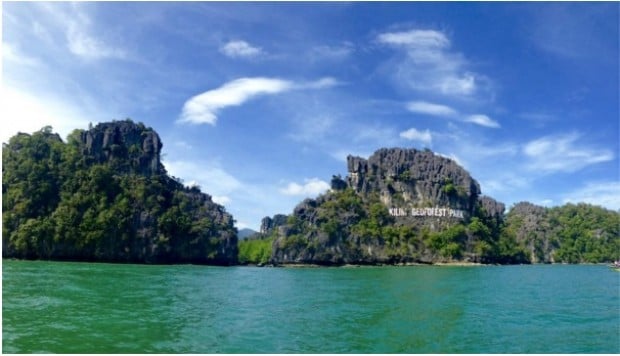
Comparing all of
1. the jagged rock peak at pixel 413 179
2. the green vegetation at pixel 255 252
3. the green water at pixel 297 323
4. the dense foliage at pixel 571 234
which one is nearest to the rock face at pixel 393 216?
the jagged rock peak at pixel 413 179

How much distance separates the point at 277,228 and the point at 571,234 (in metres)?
86.8

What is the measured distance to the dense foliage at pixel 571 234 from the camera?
133250mm

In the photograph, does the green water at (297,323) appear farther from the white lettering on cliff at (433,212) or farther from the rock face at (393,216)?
the white lettering on cliff at (433,212)

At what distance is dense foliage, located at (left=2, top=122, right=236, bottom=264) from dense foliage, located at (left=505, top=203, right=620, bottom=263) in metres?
89.2

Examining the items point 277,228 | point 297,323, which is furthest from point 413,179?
point 297,323

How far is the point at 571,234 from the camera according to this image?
460ft

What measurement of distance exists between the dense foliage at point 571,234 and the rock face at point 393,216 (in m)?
13.0

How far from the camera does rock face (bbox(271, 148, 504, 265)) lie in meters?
107

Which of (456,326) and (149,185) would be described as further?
(149,185)

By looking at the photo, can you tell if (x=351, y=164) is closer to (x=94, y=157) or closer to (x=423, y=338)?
(x=94, y=157)

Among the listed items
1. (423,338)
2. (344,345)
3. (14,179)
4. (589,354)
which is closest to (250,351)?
(344,345)

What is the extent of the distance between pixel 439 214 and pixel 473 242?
1148 cm

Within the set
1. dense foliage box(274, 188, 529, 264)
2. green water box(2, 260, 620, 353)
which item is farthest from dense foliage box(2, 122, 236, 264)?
green water box(2, 260, 620, 353)

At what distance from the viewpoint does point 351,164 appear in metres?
134
